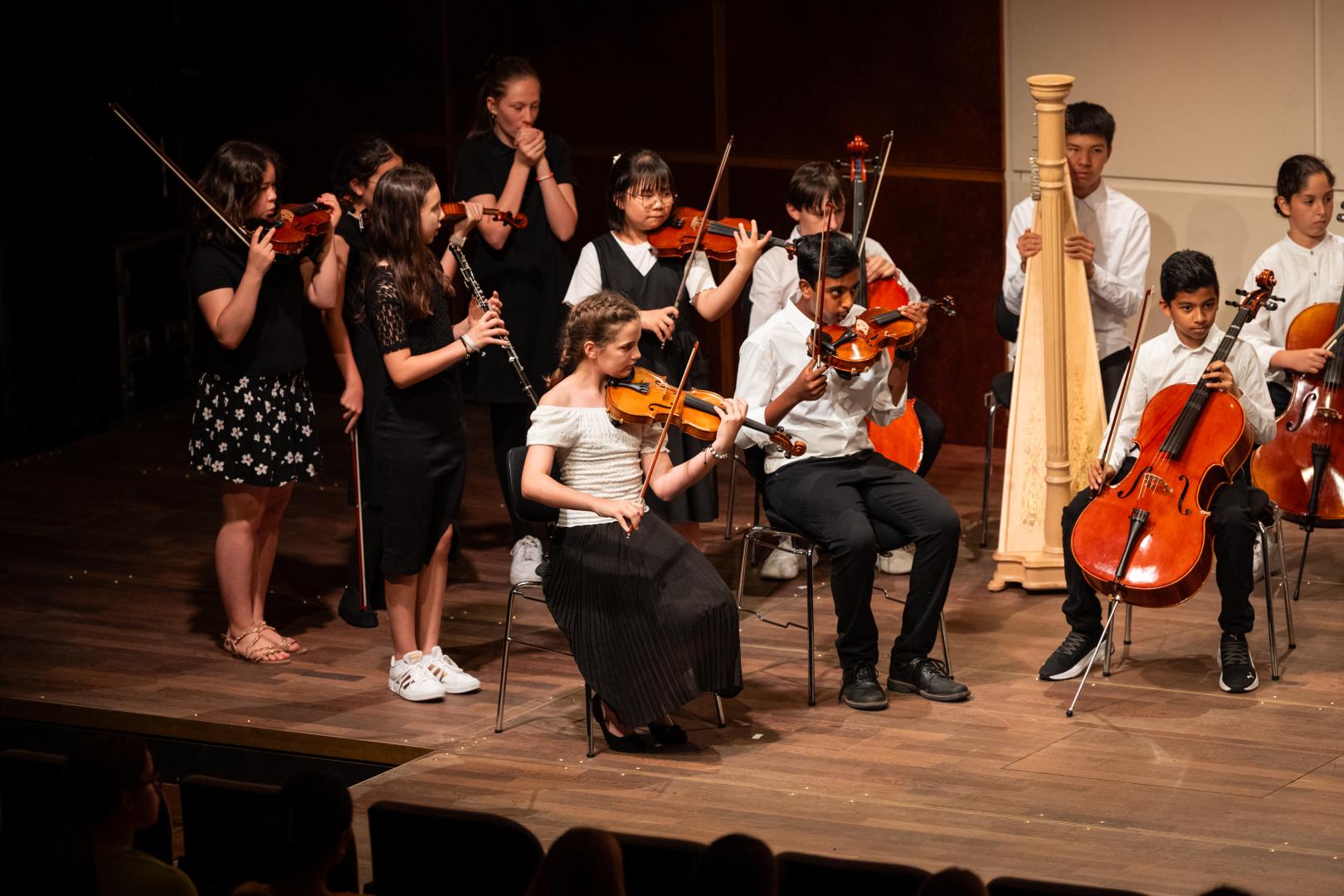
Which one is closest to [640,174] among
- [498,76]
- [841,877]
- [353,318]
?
[498,76]

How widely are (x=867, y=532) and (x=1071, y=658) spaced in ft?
1.97

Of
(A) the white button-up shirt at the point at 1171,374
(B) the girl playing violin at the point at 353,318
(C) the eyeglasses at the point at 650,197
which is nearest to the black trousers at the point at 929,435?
(A) the white button-up shirt at the point at 1171,374

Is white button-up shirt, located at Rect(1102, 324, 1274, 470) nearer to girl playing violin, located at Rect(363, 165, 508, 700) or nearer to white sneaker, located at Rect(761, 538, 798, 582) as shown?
white sneaker, located at Rect(761, 538, 798, 582)

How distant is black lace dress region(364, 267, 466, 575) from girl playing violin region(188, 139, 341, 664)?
0.38 metres

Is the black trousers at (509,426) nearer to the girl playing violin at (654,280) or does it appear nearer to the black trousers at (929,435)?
the girl playing violin at (654,280)

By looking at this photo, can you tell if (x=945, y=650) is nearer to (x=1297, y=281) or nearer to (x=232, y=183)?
(x=1297, y=281)

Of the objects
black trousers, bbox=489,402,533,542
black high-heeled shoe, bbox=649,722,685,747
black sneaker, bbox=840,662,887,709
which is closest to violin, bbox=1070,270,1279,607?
black sneaker, bbox=840,662,887,709

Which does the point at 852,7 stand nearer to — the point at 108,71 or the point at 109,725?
the point at 108,71

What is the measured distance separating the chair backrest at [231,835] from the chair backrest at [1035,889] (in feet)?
3.23

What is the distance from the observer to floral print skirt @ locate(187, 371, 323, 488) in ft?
15.4

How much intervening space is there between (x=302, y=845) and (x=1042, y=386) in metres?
3.00

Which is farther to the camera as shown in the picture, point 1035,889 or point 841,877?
point 841,877

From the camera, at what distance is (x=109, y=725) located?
4.53 meters

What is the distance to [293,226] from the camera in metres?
4.59
